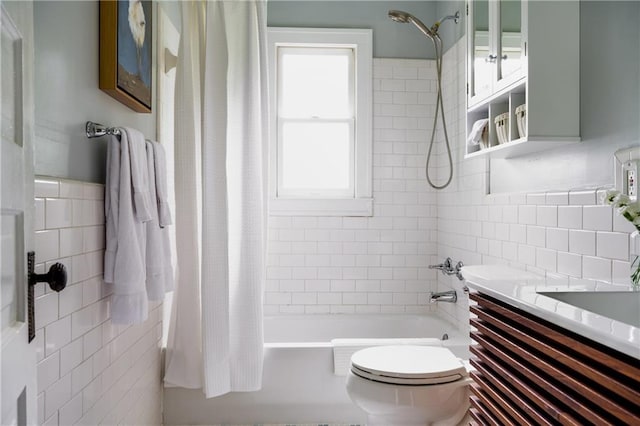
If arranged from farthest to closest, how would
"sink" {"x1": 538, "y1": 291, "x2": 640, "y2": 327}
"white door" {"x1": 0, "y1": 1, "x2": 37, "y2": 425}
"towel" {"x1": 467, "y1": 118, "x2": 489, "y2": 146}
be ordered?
"towel" {"x1": 467, "y1": 118, "x2": 489, "y2": 146} < "sink" {"x1": 538, "y1": 291, "x2": 640, "y2": 327} < "white door" {"x1": 0, "y1": 1, "x2": 37, "y2": 425}

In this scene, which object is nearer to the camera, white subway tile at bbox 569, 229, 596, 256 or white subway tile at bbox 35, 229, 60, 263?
white subway tile at bbox 35, 229, 60, 263

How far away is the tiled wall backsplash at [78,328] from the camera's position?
1348mm

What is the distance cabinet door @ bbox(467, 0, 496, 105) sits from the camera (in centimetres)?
211

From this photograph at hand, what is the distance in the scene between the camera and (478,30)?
226cm

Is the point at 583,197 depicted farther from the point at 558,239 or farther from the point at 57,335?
the point at 57,335

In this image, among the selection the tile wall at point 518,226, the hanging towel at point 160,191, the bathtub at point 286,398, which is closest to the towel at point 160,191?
the hanging towel at point 160,191

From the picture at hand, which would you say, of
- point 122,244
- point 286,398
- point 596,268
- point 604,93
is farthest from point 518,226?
point 122,244

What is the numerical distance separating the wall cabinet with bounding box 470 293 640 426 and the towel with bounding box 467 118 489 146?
3.29ft

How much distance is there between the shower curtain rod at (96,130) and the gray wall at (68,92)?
20 mm

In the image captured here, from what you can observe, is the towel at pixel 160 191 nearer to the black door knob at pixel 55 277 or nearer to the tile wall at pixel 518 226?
the black door knob at pixel 55 277

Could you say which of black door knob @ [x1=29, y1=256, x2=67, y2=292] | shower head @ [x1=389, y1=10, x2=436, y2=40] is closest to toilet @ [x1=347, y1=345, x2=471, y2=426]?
black door knob @ [x1=29, y1=256, x2=67, y2=292]

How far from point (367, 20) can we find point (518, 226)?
2.01 metres

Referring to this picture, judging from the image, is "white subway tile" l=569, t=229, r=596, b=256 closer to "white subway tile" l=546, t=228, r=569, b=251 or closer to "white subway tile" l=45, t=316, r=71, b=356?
"white subway tile" l=546, t=228, r=569, b=251

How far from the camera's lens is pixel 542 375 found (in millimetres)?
1086
